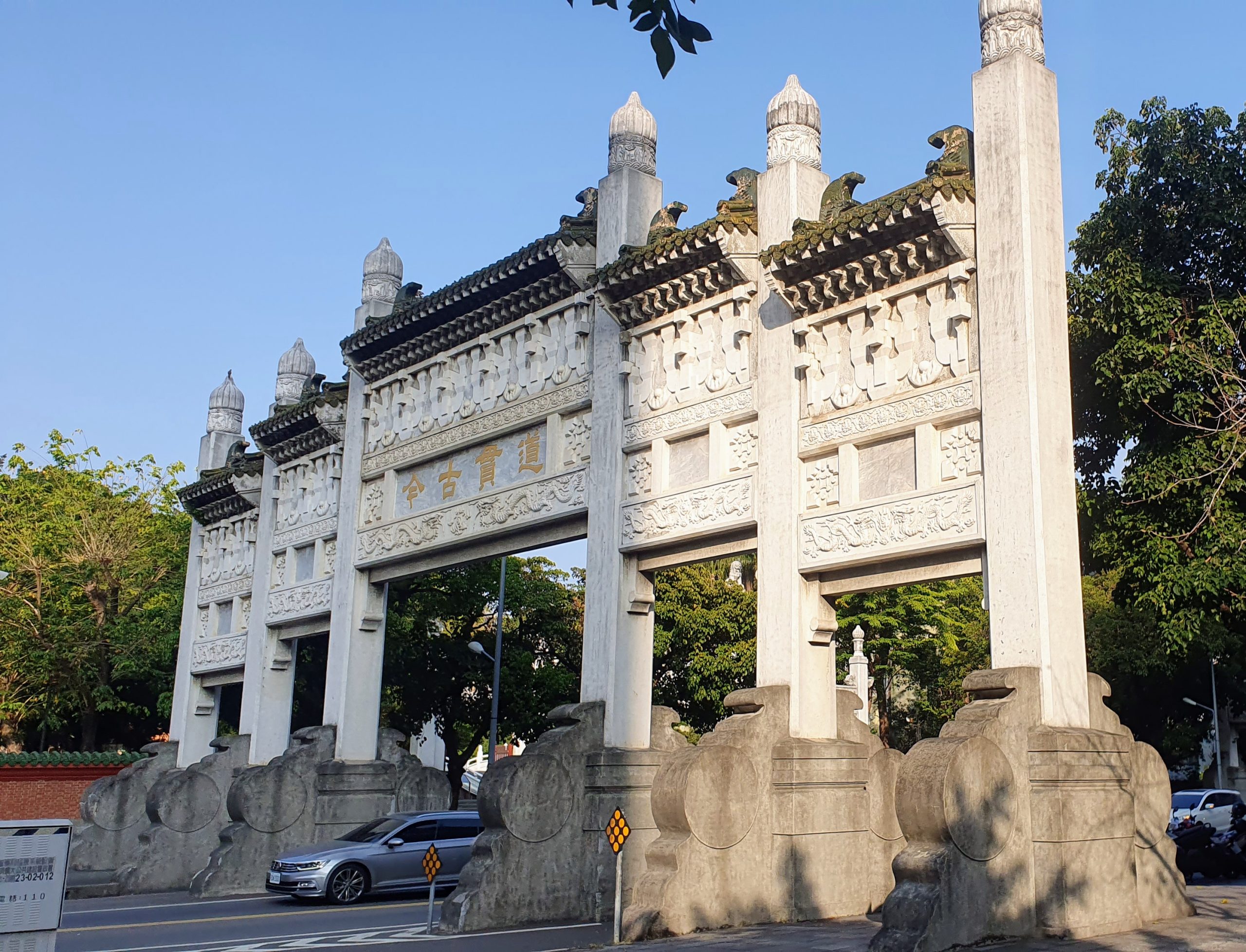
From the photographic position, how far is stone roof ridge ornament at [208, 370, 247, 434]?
2781 cm

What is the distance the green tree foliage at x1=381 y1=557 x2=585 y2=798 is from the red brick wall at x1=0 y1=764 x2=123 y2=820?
314 inches

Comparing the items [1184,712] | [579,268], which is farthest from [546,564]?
[579,268]

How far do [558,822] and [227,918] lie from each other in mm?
5147

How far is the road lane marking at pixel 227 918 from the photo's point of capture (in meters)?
15.8

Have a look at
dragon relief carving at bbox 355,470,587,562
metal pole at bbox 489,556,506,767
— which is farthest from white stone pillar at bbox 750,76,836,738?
metal pole at bbox 489,556,506,767

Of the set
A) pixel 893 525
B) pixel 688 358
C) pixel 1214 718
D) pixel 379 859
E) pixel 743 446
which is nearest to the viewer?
pixel 893 525

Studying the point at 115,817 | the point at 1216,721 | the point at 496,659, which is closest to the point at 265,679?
the point at 115,817

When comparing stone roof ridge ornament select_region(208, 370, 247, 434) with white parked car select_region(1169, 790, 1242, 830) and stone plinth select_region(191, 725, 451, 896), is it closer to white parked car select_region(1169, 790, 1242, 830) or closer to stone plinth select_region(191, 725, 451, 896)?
stone plinth select_region(191, 725, 451, 896)

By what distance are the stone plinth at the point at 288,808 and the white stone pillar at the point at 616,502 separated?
6.06 meters

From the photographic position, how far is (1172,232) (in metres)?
18.2

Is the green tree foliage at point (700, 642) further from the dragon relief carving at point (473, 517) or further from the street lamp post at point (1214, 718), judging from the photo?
the dragon relief carving at point (473, 517)

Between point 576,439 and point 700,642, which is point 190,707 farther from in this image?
point 700,642

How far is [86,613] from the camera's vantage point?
3441cm

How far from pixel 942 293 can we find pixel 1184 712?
3030cm
